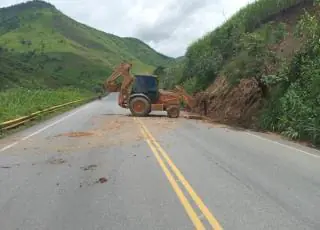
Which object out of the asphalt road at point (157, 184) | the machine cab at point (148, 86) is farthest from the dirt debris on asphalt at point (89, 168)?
the machine cab at point (148, 86)

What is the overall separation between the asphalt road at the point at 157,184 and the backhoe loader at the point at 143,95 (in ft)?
37.9

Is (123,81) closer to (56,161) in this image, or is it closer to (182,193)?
(56,161)

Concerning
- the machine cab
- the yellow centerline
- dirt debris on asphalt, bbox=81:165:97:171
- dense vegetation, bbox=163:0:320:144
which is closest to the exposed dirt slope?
dense vegetation, bbox=163:0:320:144

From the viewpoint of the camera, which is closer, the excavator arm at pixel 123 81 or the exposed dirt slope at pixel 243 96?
the exposed dirt slope at pixel 243 96

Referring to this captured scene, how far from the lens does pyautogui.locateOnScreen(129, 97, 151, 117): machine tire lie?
91.9 feet

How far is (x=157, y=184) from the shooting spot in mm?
9250

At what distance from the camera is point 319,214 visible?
7.34m

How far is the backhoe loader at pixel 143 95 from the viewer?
2806 centimetres

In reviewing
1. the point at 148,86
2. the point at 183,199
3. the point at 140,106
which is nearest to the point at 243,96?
the point at 148,86

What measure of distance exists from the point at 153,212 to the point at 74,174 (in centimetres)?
348

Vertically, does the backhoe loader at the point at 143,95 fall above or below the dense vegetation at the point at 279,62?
below

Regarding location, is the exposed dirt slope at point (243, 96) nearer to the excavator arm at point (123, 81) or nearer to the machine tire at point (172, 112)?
the machine tire at point (172, 112)

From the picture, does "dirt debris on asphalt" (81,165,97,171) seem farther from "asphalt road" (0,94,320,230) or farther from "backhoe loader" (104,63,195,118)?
"backhoe loader" (104,63,195,118)

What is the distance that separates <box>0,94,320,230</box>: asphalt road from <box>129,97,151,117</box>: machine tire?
11.5 metres
